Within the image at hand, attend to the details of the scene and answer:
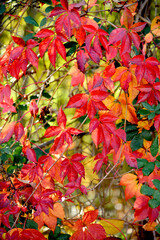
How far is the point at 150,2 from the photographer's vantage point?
4.86 feet

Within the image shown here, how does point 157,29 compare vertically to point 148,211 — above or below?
above

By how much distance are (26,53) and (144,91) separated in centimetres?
52

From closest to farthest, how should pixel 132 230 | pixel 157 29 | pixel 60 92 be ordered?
pixel 157 29, pixel 132 230, pixel 60 92

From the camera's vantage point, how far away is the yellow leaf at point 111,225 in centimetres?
140

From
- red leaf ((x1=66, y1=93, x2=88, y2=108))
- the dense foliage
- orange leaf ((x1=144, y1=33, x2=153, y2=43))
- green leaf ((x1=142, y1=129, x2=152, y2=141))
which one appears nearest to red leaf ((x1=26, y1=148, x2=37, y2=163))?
the dense foliage

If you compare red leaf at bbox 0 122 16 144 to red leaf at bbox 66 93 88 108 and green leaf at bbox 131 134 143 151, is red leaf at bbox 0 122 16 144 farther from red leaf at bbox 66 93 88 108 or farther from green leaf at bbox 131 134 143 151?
green leaf at bbox 131 134 143 151

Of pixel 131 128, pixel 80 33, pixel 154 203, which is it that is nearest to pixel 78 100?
pixel 80 33

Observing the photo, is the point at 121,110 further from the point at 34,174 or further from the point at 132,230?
the point at 132,230

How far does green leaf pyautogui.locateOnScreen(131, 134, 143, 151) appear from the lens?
1.17m

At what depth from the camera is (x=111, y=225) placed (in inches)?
55.4

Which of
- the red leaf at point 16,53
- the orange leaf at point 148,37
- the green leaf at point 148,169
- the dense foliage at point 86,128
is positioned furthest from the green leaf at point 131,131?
the red leaf at point 16,53

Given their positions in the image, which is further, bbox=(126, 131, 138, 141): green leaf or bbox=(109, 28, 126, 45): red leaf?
bbox=(126, 131, 138, 141): green leaf

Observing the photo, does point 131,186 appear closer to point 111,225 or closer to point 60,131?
point 111,225

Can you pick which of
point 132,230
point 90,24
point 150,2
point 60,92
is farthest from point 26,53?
point 132,230
